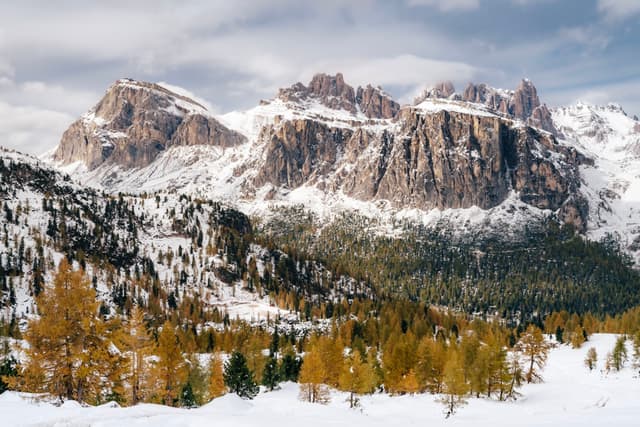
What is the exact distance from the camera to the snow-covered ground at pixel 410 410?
746 inches

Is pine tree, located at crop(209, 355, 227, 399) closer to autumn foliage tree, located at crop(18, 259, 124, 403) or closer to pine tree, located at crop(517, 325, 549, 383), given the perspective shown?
autumn foliage tree, located at crop(18, 259, 124, 403)

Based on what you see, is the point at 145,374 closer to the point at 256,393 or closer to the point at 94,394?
the point at 94,394

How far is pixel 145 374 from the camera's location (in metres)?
42.6

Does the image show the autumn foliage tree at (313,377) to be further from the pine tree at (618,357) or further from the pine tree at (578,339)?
the pine tree at (578,339)

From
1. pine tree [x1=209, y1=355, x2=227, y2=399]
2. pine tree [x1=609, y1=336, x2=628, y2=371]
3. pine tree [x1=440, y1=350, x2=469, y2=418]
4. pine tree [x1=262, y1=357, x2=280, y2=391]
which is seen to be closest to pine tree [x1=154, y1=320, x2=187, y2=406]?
pine tree [x1=209, y1=355, x2=227, y2=399]

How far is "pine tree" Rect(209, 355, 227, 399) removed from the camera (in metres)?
64.1

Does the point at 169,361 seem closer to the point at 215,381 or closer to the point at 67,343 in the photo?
the point at 215,381

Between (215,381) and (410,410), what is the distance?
26224mm

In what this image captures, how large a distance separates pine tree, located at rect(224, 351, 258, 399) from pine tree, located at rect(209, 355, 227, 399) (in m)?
2.02

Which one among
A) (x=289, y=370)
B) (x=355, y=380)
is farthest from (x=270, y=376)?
(x=355, y=380)

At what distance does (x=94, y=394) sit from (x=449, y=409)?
40800 millimetres

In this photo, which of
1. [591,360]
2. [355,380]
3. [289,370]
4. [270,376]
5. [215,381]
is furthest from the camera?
[591,360]

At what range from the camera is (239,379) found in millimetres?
61500

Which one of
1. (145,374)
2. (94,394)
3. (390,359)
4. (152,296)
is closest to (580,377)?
(390,359)
